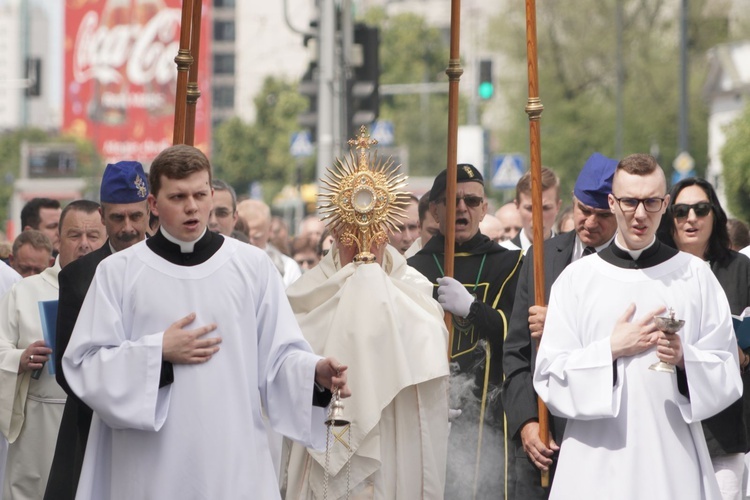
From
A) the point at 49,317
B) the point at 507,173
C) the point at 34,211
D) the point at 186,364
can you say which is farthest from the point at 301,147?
the point at 186,364

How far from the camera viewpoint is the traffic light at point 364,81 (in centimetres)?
1478

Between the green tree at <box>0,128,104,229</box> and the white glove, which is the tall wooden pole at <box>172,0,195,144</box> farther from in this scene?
the green tree at <box>0,128,104,229</box>

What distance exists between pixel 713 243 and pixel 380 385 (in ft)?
5.78

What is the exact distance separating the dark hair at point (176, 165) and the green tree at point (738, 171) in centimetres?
2654

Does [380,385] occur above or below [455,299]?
below

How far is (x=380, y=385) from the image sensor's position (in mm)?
7035

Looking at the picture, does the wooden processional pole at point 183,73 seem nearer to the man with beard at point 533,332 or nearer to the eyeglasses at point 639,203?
the man with beard at point 533,332

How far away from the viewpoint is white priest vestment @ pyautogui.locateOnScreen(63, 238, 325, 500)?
5711 mm

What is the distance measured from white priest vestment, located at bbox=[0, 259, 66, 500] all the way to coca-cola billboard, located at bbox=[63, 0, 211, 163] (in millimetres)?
64956

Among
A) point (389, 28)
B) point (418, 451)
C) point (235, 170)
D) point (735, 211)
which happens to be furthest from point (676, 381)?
point (235, 170)

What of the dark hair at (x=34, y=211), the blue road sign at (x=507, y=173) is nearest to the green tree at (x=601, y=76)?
the blue road sign at (x=507, y=173)

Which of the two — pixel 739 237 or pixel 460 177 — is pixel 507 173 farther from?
pixel 460 177

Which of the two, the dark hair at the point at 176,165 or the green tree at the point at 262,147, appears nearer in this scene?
the dark hair at the point at 176,165

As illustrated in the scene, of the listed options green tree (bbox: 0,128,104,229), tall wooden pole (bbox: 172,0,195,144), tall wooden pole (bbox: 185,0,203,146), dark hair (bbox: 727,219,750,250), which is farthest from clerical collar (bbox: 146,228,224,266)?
green tree (bbox: 0,128,104,229)
